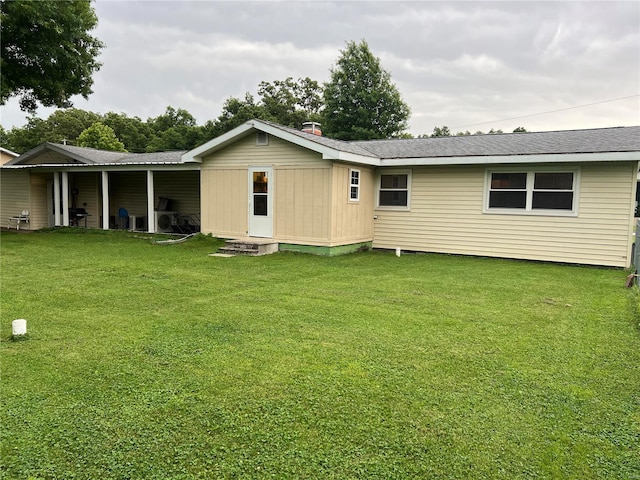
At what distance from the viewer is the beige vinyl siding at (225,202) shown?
11570mm

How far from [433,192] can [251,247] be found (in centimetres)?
467

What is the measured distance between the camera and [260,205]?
11328 millimetres

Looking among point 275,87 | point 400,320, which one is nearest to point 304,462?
point 400,320

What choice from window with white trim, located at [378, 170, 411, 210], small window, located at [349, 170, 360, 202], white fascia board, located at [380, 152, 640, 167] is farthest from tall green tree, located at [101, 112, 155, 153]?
white fascia board, located at [380, 152, 640, 167]

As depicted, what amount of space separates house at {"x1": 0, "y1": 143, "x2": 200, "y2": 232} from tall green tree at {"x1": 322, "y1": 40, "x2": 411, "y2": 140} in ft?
72.4

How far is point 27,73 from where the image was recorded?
14.0 metres

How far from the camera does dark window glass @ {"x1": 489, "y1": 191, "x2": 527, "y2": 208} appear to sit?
10.2 metres

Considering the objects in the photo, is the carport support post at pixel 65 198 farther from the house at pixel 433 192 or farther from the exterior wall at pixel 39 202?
the house at pixel 433 192

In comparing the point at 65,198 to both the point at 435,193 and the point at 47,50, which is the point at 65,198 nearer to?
the point at 47,50

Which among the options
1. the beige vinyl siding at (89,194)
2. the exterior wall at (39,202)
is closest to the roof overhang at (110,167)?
the exterior wall at (39,202)

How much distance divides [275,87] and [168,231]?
111 feet

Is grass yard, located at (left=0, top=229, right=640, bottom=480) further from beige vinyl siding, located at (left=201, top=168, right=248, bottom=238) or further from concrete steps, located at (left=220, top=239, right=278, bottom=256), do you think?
beige vinyl siding, located at (left=201, top=168, right=248, bottom=238)

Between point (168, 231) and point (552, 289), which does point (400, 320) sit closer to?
point (552, 289)

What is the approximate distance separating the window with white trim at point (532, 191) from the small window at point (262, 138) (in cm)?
538
